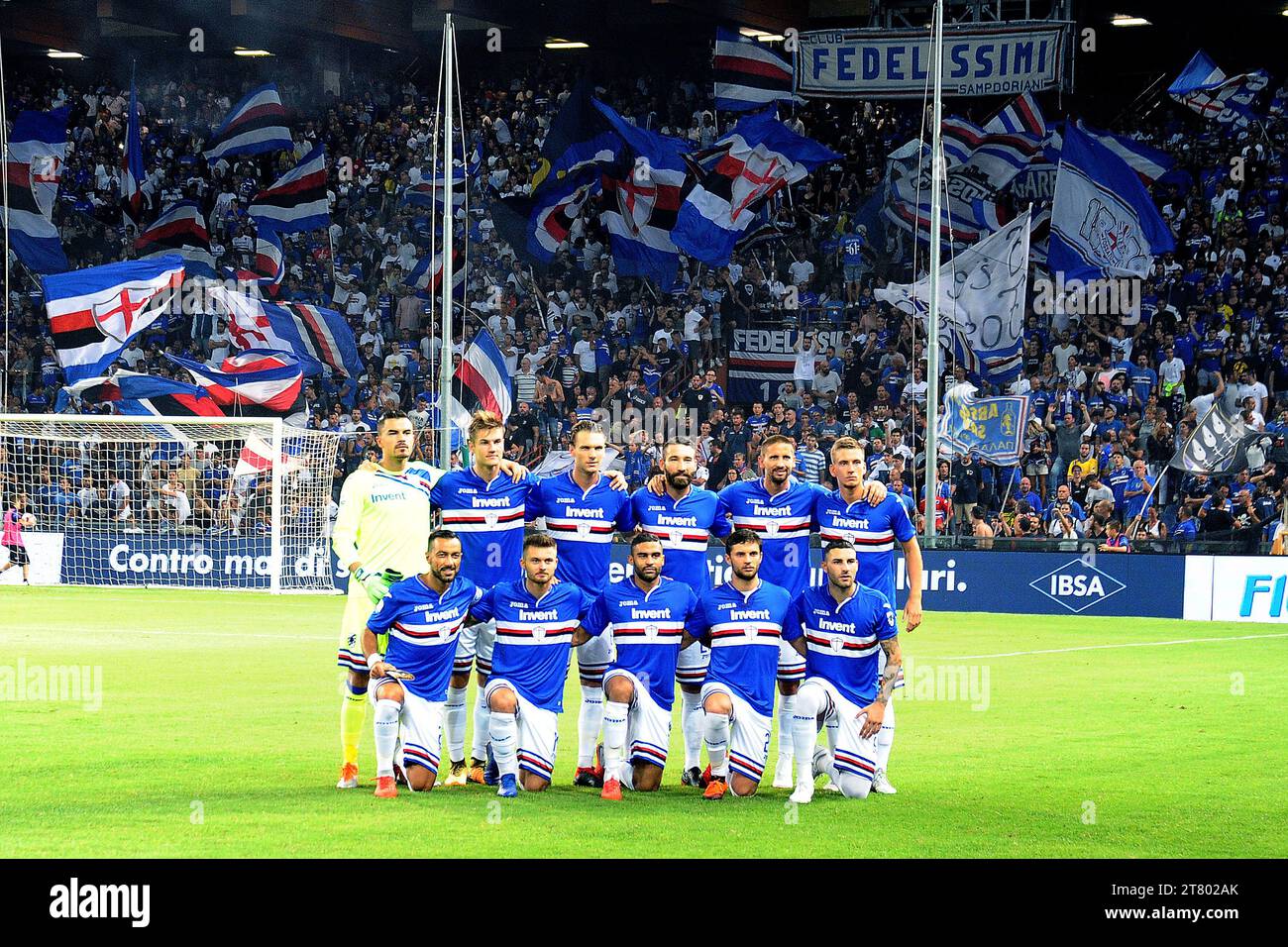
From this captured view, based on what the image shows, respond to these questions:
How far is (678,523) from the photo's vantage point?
10.9 metres

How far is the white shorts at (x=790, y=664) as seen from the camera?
1046cm

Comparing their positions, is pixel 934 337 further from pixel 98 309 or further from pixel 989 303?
pixel 98 309

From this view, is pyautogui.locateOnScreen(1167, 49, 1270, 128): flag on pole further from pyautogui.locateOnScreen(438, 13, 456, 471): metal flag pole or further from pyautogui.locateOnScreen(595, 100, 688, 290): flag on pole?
pyautogui.locateOnScreen(438, 13, 456, 471): metal flag pole

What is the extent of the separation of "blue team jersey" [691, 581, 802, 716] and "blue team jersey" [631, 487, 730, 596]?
0.53 m

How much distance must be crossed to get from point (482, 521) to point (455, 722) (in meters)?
1.23

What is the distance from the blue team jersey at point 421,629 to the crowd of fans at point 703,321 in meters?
15.3

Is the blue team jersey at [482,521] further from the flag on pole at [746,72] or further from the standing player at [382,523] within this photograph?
the flag on pole at [746,72]

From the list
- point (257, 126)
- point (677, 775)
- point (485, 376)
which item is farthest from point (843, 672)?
point (257, 126)

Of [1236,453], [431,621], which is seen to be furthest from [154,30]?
[431,621]

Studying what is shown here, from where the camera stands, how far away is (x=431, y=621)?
9.91 meters

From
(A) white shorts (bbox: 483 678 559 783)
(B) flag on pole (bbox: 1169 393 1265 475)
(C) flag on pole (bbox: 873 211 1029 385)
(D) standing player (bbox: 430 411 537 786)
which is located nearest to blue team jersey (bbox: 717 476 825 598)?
(D) standing player (bbox: 430 411 537 786)

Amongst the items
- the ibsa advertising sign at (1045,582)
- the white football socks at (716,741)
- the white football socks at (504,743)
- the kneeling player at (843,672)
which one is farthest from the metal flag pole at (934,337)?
the white football socks at (504,743)

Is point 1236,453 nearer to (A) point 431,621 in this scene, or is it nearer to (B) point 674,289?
(B) point 674,289

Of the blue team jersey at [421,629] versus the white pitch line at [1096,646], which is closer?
the blue team jersey at [421,629]
